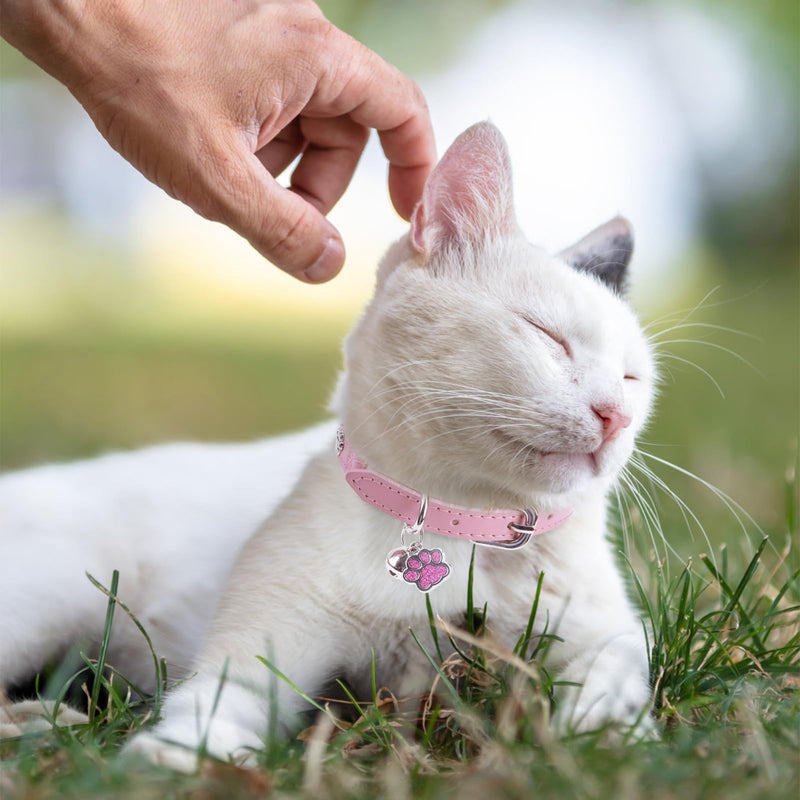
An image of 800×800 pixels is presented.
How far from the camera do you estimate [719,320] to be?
7645 millimetres

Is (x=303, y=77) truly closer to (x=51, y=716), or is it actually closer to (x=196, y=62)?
(x=196, y=62)

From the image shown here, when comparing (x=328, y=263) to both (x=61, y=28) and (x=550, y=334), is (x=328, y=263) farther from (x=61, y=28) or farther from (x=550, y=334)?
(x=61, y=28)

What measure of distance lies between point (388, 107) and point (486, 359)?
0.74 meters

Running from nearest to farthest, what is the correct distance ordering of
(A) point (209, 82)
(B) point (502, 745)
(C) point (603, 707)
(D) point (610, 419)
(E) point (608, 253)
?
(B) point (502, 745) → (C) point (603, 707) → (D) point (610, 419) → (A) point (209, 82) → (E) point (608, 253)

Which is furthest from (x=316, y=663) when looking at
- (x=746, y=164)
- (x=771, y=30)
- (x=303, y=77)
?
(x=771, y=30)

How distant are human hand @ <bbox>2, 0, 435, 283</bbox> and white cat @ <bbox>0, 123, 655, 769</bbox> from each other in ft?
0.86

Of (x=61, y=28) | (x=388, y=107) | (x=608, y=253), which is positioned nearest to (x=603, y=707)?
(x=608, y=253)

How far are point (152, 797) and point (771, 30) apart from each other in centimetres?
1414

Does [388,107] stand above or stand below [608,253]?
above

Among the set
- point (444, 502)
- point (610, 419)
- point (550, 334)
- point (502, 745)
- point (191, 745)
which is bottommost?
point (191, 745)

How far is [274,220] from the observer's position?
173cm

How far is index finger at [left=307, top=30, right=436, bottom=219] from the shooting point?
1.80 meters

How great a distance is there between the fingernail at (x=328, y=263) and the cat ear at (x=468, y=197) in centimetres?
23

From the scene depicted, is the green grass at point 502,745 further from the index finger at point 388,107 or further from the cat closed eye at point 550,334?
the index finger at point 388,107
